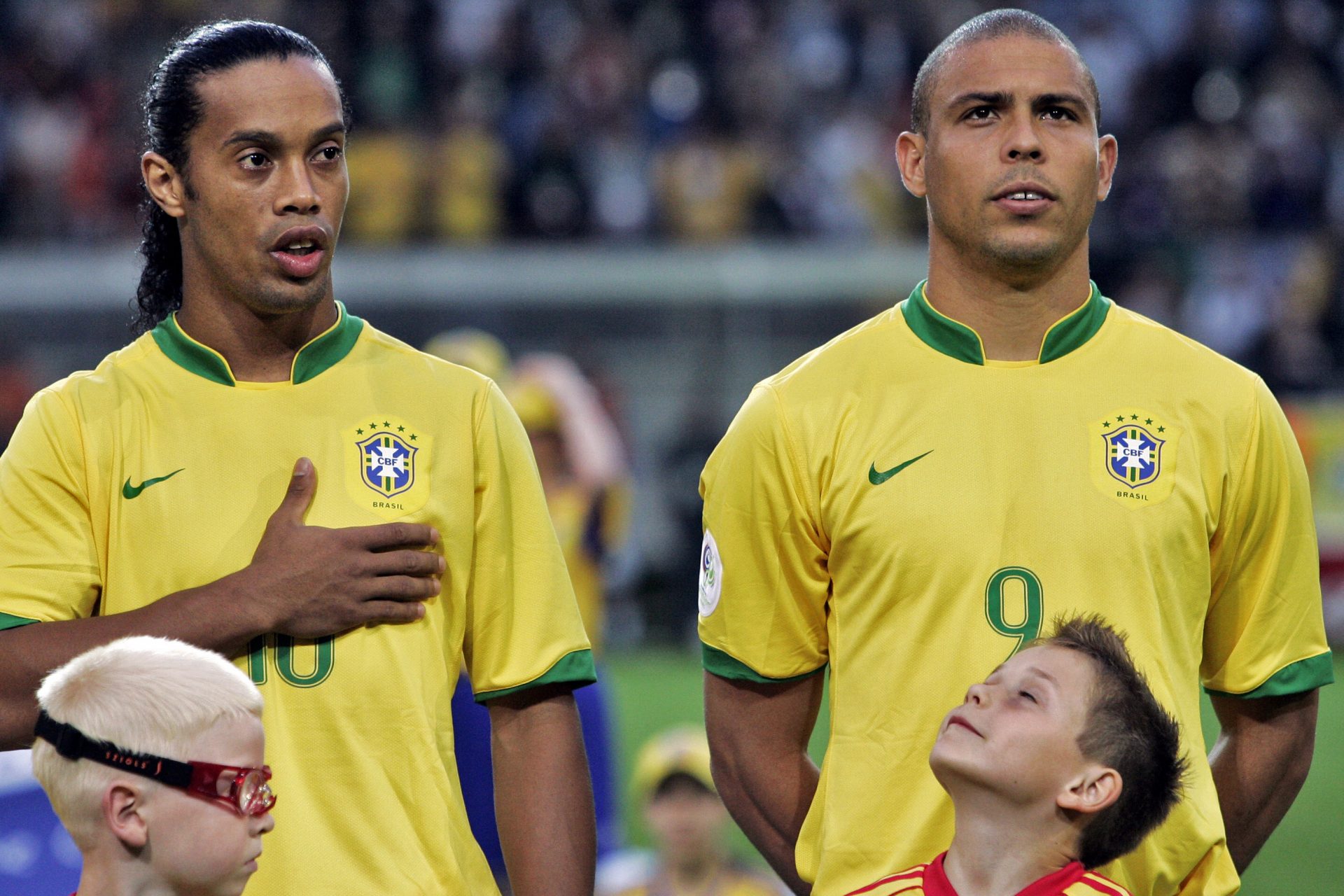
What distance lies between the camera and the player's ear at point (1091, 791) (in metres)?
2.67

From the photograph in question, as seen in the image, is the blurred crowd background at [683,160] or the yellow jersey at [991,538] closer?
the yellow jersey at [991,538]

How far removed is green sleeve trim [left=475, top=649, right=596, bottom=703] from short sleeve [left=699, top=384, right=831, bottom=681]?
31cm

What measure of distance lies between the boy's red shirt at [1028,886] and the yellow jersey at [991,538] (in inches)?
2.8

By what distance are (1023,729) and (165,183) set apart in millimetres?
1537

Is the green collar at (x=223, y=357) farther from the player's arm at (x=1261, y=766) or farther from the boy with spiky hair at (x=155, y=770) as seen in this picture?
the player's arm at (x=1261, y=766)

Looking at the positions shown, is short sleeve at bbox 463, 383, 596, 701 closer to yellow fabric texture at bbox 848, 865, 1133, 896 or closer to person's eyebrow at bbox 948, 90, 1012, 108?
yellow fabric texture at bbox 848, 865, 1133, 896

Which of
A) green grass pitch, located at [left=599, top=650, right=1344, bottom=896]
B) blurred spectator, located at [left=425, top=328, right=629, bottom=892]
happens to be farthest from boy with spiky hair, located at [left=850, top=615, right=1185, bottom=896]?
green grass pitch, located at [left=599, top=650, right=1344, bottom=896]

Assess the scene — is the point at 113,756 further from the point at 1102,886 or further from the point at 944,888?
the point at 1102,886

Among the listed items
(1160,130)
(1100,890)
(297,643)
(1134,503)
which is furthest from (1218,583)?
(1160,130)

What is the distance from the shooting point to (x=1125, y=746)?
2.67 metres

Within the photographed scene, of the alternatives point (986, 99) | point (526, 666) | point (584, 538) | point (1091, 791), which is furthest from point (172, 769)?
point (584, 538)

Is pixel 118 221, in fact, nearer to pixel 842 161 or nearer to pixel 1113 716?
pixel 842 161

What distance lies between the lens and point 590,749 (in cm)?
565

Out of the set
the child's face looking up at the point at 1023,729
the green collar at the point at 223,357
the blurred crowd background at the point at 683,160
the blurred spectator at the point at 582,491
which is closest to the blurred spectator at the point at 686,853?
the blurred spectator at the point at 582,491
